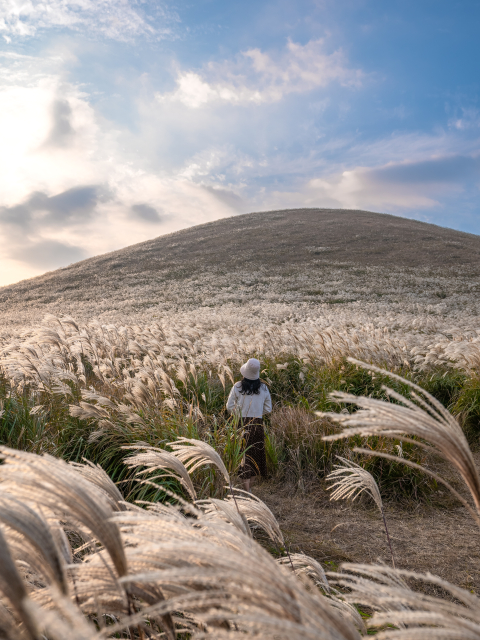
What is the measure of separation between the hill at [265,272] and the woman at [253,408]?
66.0 feet

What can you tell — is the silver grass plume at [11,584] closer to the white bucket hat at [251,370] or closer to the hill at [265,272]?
the white bucket hat at [251,370]

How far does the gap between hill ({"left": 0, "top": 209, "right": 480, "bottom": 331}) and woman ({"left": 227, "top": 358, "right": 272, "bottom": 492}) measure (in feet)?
66.0

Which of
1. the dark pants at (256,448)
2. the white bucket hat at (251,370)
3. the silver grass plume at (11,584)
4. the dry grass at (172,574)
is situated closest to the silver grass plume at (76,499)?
the dry grass at (172,574)

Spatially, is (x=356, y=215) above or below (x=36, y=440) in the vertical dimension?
above

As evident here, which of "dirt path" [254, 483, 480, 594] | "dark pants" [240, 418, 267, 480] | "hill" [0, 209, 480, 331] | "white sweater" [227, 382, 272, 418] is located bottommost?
"dirt path" [254, 483, 480, 594]

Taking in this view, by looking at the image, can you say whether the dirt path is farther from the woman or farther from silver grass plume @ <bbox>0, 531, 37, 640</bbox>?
silver grass plume @ <bbox>0, 531, 37, 640</bbox>

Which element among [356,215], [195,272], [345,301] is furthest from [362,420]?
[356,215]

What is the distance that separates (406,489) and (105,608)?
5114 millimetres

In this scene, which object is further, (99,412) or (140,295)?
(140,295)

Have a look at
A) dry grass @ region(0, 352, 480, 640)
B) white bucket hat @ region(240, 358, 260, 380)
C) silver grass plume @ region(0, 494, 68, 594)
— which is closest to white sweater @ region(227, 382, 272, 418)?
white bucket hat @ region(240, 358, 260, 380)

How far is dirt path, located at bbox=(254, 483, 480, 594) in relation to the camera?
4.11 metres

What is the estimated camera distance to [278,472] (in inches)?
231

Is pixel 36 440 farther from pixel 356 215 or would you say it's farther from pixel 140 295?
pixel 356 215

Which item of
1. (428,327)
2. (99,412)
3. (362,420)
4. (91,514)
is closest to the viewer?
(91,514)
